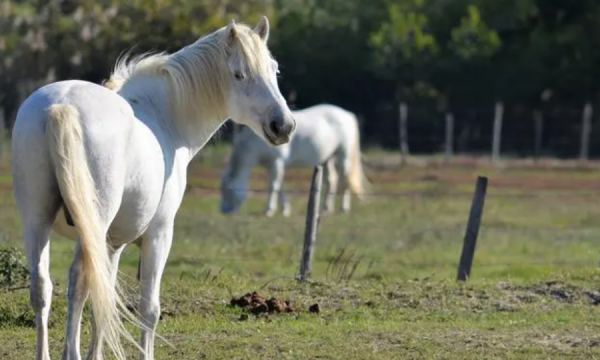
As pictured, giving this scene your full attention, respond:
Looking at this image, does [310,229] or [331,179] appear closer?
[310,229]

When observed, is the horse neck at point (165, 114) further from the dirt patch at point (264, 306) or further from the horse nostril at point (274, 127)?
the dirt patch at point (264, 306)

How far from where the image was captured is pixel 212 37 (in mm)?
8016

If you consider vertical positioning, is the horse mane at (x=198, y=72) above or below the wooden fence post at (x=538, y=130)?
above

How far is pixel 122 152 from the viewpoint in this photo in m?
6.86

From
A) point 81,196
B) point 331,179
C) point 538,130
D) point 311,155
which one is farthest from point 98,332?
point 538,130

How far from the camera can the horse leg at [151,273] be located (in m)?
7.59

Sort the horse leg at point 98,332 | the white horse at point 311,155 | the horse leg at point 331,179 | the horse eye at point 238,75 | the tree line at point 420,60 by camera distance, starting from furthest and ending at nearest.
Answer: the tree line at point 420,60, the horse leg at point 331,179, the white horse at point 311,155, the horse eye at point 238,75, the horse leg at point 98,332

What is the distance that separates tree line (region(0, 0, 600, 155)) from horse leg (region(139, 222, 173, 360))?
28867mm

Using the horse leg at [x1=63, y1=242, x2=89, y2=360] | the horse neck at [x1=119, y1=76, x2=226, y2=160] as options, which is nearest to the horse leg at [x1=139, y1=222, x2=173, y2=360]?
the horse neck at [x1=119, y1=76, x2=226, y2=160]

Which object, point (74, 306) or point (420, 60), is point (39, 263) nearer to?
point (74, 306)

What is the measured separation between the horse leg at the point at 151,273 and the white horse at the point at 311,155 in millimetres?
14825

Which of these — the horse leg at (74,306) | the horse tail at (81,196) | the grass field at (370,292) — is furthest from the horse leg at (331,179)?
the horse tail at (81,196)

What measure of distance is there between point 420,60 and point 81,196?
36360 millimetres

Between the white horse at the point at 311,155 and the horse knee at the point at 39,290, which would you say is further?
the white horse at the point at 311,155
